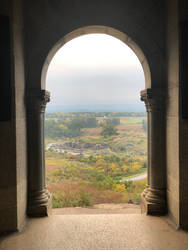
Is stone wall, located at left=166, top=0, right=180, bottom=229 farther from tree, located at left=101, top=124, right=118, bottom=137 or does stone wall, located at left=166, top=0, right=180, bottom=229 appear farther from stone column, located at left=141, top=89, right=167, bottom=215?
tree, located at left=101, top=124, right=118, bottom=137

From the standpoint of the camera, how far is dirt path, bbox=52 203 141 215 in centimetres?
545

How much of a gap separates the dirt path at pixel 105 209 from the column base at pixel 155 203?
1.11 meters

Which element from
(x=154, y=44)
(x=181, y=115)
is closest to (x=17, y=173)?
(x=181, y=115)

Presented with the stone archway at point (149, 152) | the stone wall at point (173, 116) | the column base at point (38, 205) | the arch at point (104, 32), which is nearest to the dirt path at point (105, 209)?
the column base at point (38, 205)

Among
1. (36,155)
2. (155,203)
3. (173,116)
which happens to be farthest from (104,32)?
(155,203)

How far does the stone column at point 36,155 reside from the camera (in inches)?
171

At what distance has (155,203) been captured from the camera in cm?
438

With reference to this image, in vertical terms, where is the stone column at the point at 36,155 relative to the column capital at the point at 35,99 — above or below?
below

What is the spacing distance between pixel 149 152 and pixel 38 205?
8.47 feet

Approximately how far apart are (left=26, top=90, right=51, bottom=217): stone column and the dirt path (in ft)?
3.40

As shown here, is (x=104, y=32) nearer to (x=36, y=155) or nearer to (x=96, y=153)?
(x=36, y=155)

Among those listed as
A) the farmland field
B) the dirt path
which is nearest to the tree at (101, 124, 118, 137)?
the farmland field

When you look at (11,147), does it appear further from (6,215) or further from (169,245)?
(169,245)

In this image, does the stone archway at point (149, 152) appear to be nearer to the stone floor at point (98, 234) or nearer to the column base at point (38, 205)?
the column base at point (38, 205)
